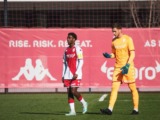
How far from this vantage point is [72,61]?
618 inches

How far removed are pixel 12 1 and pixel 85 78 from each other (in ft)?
30.7

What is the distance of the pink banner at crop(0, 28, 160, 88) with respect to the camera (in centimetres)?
2358

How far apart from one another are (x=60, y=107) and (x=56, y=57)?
5689 mm

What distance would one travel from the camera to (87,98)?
2148 cm

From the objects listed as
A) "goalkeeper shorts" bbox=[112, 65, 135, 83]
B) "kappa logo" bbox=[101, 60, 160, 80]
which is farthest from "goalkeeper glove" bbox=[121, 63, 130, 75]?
"kappa logo" bbox=[101, 60, 160, 80]

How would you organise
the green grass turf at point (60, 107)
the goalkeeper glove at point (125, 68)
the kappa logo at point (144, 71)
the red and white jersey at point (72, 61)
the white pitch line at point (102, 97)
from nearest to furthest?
1. the goalkeeper glove at point (125, 68)
2. the green grass turf at point (60, 107)
3. the red and white jersey at point (72, 61)
4. the white pitch line at point (102, 97)
5. the kappa logo at point (144, 71)

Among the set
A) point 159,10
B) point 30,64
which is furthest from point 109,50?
point 159,10

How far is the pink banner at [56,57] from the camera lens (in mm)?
23578

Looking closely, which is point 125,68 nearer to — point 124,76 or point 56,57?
point 124,76

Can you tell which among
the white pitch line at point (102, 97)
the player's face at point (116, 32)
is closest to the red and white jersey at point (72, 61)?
the player's face at point (116, 32)

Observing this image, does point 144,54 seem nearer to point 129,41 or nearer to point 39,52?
point 39,52

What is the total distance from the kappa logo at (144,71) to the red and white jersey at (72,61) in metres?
7.92

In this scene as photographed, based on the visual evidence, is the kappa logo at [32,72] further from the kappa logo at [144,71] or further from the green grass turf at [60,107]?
the kappa logo at [144,71]

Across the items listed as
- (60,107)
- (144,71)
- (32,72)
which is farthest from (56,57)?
(60,107)
